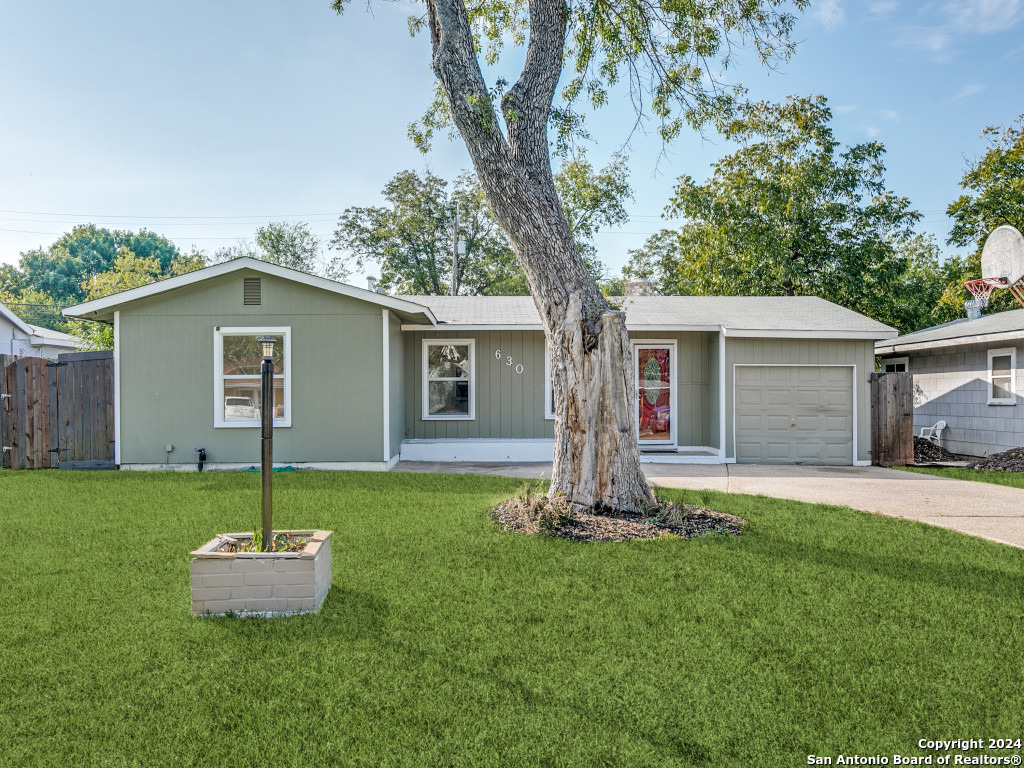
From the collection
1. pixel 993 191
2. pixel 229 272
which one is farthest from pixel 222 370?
pixel 993 191

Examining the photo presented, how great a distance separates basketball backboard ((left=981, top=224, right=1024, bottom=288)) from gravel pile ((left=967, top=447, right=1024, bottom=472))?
9.61ft

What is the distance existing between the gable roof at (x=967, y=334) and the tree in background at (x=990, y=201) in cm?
623

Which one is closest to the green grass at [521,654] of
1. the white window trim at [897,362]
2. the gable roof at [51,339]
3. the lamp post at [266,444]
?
the lamp post at [266,444]

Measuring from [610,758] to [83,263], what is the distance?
5485 centimetres

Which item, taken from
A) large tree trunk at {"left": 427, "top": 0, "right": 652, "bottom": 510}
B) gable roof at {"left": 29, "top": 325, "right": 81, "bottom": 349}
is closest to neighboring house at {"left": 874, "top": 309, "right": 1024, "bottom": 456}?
large tree trunk at {"left": 427, "top": 0, "right": 652, "bottom": 510}

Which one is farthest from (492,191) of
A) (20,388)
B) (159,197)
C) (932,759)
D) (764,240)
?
(159,197)

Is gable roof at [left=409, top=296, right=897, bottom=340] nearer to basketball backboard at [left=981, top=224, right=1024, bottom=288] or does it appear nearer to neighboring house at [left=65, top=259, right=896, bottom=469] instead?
neighboring house at [left=65, top=259, right=896, bottom=469]

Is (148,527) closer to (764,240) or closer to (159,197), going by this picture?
(764,240)

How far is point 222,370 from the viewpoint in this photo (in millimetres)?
9977

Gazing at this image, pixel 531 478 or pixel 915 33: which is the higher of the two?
pixel 915 33

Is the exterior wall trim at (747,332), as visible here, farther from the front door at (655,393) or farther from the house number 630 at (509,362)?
the front door at (655,393)

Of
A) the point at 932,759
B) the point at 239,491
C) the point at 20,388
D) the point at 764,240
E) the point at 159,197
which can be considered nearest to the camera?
the point at 932,759

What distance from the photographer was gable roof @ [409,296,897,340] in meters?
11.0

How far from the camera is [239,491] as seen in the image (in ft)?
25.7
